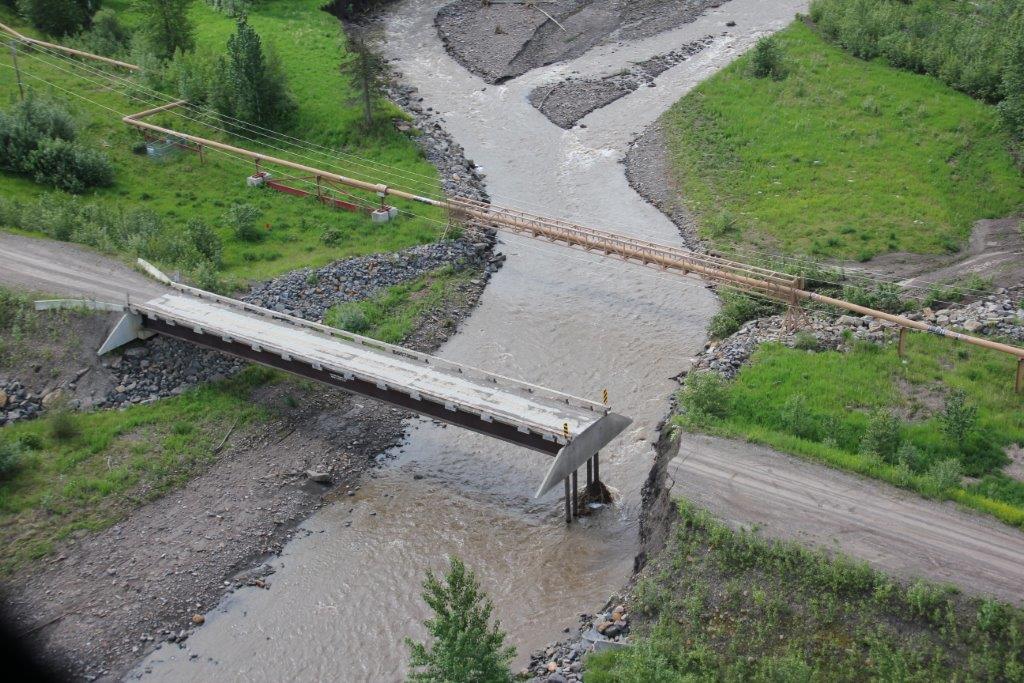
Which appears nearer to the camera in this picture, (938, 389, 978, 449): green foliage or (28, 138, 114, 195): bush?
(938, 389, 978, 449): green foliage

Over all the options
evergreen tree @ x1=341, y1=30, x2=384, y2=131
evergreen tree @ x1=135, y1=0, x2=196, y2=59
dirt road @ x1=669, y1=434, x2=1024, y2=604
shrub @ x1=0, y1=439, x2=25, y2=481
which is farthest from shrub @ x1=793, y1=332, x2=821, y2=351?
evergreen tree @ x1=135, y1=0, x2=196, y2=59

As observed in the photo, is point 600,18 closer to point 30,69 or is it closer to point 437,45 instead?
point 437,45

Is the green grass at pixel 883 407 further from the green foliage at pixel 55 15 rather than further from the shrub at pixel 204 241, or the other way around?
the green foliage at pixel 55 15

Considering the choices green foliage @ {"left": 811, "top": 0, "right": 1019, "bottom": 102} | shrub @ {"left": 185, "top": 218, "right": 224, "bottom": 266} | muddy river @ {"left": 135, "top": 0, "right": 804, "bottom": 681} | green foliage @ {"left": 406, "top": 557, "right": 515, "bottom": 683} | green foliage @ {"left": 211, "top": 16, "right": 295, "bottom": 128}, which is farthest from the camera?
green foliage @ {"left": 811, "top": 0, "right": 1019, "bottom": 102}

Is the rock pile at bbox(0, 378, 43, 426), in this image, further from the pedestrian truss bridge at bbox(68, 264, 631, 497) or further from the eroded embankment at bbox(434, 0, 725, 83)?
the eroded embankment at bbox(434, 0, 725, 83)

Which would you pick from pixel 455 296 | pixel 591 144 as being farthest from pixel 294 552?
pixel 591 144

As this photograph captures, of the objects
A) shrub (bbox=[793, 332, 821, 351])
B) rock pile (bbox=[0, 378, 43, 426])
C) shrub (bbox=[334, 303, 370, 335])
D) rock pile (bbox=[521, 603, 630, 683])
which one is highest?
shrub (bbox=[793, 332, 821, 351])
